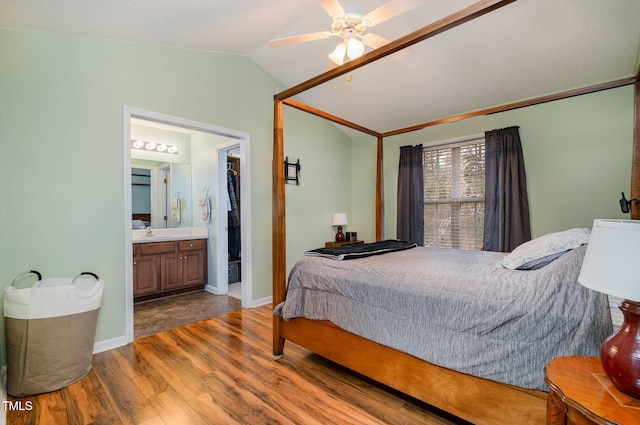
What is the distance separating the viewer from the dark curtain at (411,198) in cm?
416

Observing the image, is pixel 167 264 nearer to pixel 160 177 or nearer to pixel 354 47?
pixel 160 177

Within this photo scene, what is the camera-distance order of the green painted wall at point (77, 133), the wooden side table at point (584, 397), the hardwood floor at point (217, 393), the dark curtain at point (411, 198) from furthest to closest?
the dark curtain at point (411, 198) → the green painted wall at point (77, 133) → the hardwood floor at point (217, 393) → the wooden side table at point (584, 397)

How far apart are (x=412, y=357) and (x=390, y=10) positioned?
218cm

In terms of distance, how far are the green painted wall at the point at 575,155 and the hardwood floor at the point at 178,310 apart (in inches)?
149

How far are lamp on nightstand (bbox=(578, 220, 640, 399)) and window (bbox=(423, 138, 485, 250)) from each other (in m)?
3.05

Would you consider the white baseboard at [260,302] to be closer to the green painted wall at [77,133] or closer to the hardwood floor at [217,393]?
the hardwood floor at [217,393]

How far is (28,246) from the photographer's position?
215cm

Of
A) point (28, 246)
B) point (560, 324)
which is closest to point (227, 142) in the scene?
point (28, 246)

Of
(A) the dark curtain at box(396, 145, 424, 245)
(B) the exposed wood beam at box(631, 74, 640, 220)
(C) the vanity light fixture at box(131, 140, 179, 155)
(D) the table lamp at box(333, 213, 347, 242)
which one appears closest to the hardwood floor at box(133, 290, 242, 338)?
(D) the table lamp at box(333, 213, 347, 242)

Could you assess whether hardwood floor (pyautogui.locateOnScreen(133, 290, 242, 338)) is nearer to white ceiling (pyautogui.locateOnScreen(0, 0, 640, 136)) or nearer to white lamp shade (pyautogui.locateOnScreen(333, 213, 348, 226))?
white lamp shade (pyautogui.locateOnScreen(333, 213, 348, 226))

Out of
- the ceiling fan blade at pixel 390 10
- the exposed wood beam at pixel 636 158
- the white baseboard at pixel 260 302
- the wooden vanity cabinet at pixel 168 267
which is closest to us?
the ceiling fan blade at pixel 390 10

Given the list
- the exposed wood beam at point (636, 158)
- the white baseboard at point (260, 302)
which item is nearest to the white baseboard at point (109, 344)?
the white baseboard at point (260, 302)

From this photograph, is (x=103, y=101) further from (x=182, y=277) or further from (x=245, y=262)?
(x=182, y=277)

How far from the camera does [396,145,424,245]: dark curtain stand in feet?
13.6
